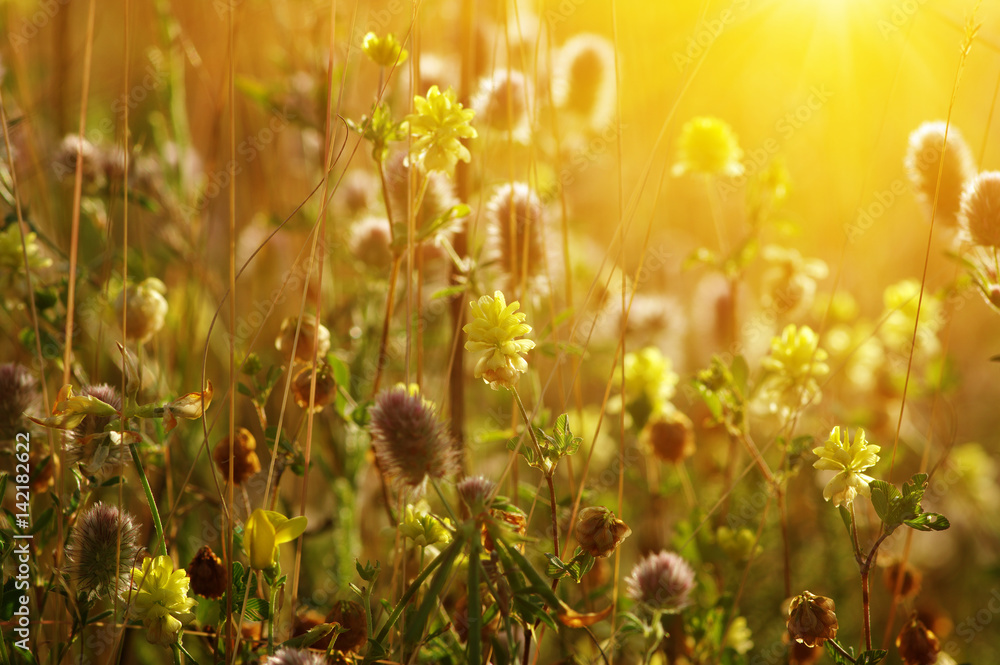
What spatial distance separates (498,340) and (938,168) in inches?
27.8

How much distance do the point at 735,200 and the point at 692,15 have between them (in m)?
0.83

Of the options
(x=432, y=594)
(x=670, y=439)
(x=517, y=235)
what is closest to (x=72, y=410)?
(x=432, y=594)

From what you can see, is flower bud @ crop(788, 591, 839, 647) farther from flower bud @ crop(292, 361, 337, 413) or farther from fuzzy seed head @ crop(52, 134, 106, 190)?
fuzzy seed head @ crop(52, 134, 106, 190)

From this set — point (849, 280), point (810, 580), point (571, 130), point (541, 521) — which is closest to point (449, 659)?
point (541, 521)

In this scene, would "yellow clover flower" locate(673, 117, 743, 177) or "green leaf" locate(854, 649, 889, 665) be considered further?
"yellow clover flower" locate(673, 117, 743, 177)

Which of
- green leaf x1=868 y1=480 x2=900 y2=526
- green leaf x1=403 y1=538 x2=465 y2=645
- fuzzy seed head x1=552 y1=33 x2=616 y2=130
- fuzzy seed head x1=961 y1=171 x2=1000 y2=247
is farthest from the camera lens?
fuzzy seed head x1=552 y1=33 x2=616 y2=130

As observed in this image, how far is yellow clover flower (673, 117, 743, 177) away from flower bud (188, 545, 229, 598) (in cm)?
95

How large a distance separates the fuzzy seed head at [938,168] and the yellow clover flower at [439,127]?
2.13ft

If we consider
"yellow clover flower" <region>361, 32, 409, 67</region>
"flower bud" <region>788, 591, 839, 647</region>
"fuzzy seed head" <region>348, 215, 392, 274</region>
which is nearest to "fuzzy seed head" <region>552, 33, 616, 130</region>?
"fuzzy seed head" <region>348, 215, 392, 274</region>

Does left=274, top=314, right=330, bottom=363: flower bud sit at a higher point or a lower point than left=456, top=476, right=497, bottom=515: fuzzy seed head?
higher

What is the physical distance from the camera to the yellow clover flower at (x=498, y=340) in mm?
728

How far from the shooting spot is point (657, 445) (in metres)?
1.21

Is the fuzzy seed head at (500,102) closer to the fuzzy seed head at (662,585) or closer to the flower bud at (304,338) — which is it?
the flower bud at (304,338)

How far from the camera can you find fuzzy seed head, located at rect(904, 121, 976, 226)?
1.02 meters
